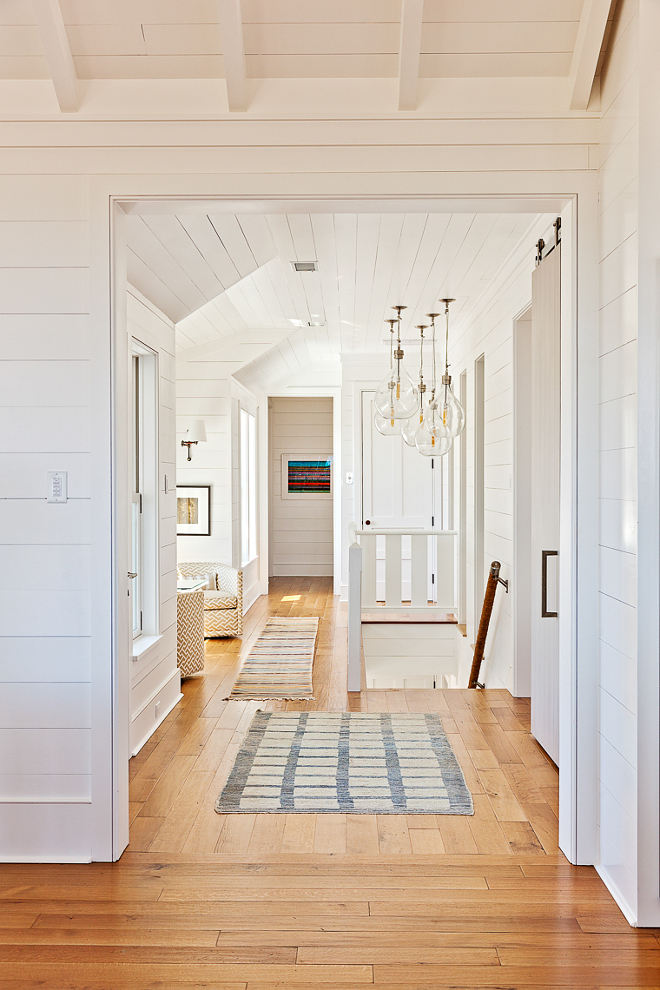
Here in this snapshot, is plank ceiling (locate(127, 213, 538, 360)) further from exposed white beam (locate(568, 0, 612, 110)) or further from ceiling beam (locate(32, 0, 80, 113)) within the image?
exposed white beam (locate(568, 0, 612, 110))

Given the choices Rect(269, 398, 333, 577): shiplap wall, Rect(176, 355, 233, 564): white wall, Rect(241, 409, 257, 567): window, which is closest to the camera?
Rect(176, 355, 233, 564): white wall

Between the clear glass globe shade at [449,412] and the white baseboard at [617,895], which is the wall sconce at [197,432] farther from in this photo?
the white baseboard at [617,895]

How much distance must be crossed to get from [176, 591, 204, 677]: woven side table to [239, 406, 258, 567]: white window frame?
2.43 metres

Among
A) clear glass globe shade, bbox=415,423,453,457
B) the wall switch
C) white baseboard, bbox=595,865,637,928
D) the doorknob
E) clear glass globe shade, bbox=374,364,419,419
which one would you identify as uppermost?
clear glass globe shade, bbox=374,364,419,419

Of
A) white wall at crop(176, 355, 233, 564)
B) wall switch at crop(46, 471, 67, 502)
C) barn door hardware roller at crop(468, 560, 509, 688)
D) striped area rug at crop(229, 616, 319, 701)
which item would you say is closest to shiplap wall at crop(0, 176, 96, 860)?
wall switch at crop(46, 471, 67, 502)

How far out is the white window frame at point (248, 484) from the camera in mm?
7648

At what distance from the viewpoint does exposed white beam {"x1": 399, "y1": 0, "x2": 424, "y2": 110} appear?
2238 mm

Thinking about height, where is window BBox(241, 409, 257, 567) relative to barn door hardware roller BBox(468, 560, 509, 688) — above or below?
above

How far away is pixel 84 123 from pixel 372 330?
14.1 feet

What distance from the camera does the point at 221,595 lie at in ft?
20.9

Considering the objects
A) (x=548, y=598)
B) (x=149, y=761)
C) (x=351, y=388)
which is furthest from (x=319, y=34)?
(x=351, y=388)

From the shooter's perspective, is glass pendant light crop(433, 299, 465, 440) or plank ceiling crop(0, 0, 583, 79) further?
glass pendant light crop(433, 299, 465, 440)

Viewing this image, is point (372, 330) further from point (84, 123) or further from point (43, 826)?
point (43, 826)

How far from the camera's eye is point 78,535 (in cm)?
259
